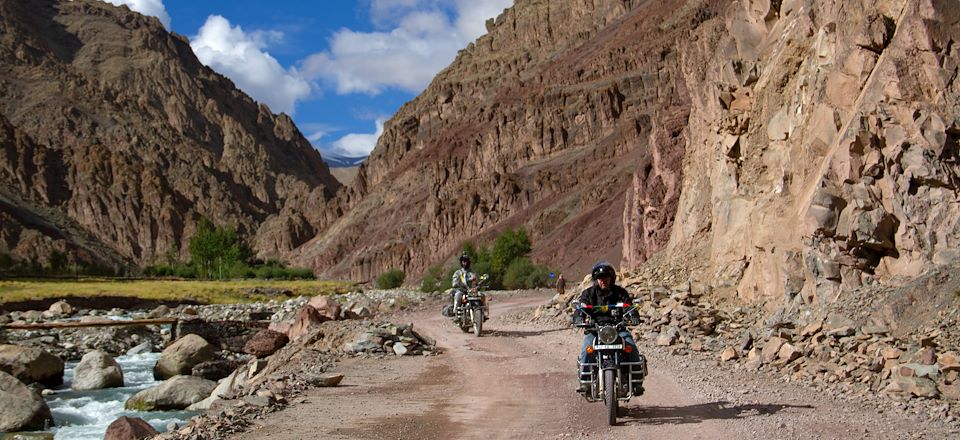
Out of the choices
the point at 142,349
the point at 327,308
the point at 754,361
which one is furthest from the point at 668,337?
the point at 142,349

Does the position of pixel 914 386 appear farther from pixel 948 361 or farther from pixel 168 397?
pixel 168 397

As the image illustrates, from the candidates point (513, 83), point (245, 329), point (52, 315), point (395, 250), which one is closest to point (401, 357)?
point (245, 329)

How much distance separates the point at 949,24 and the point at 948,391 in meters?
8.11

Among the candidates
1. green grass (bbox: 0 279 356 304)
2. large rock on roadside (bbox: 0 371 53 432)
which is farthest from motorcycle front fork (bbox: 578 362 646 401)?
green grass (bbox: 0 279 356 304)

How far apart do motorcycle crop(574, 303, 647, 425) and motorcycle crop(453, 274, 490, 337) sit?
35.8 feet

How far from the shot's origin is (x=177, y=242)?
190875mm

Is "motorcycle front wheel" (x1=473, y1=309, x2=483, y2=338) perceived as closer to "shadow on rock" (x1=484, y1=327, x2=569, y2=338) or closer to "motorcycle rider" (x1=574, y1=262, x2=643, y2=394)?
"shadow on rock" (x1=484, y1=327, x2=569, y2=338)

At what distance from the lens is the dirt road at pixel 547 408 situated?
9242 mm

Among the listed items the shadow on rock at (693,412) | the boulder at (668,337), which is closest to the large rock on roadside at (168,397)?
the boulder at (668,337)

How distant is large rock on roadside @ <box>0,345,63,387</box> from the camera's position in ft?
78.6

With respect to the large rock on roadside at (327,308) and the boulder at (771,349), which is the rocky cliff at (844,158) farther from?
the large rock on roadside at (327,308)

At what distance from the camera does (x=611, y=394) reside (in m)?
9.52

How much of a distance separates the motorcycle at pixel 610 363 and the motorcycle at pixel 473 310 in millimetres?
10925

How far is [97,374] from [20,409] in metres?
6.43
